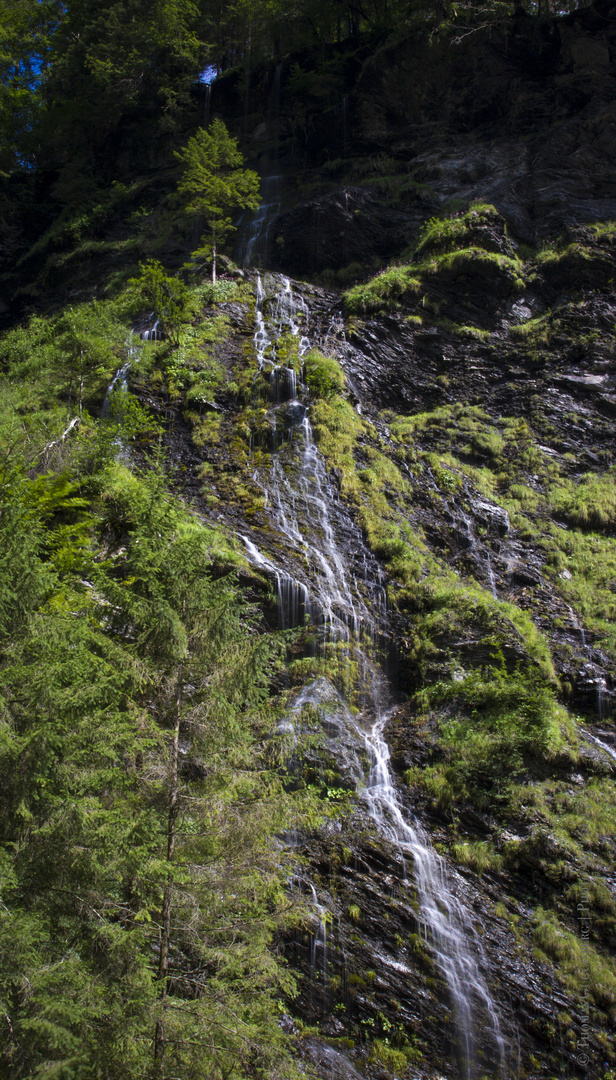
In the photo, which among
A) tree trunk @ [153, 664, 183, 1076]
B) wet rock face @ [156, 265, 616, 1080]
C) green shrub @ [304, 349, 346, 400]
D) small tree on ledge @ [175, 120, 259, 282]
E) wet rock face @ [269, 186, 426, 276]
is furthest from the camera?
wet rock face @ [269, 186, 426, 276]

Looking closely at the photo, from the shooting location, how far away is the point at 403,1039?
7016 mm

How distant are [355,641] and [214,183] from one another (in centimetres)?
1617

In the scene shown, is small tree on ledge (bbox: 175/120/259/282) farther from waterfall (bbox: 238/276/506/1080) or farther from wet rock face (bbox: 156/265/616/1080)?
waterfall (bbox: 238/276/506/1080)

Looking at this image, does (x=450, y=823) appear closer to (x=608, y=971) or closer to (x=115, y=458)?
(x=608, y=971)

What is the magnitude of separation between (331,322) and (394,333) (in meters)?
1.80

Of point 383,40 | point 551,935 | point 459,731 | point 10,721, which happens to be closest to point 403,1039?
point 551,935

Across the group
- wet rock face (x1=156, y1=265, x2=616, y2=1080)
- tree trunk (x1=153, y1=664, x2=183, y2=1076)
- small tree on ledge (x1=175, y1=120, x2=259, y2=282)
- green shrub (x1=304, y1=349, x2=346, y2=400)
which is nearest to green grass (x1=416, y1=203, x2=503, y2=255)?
wet rock face (x1=156, y1=265, x2=616, y2=1080)

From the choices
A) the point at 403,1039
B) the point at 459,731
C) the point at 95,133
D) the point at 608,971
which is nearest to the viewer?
the point at 403,1039

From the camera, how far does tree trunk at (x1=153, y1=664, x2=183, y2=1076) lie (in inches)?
173

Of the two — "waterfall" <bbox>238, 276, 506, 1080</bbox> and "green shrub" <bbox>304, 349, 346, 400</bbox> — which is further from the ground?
"green shrub" <bbox>304, 349, 346, 400</bbox>

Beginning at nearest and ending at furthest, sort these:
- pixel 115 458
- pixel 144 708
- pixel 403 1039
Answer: pixel 144 708 → pixel 403 1039 → pixel 115 458

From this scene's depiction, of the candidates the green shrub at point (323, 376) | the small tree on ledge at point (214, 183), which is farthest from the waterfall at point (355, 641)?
the small tree on ledge at point (214, 183)

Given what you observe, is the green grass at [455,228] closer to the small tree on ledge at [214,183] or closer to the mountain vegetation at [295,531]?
the mountain vegetation at [295,531]

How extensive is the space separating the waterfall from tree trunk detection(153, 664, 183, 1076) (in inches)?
130
